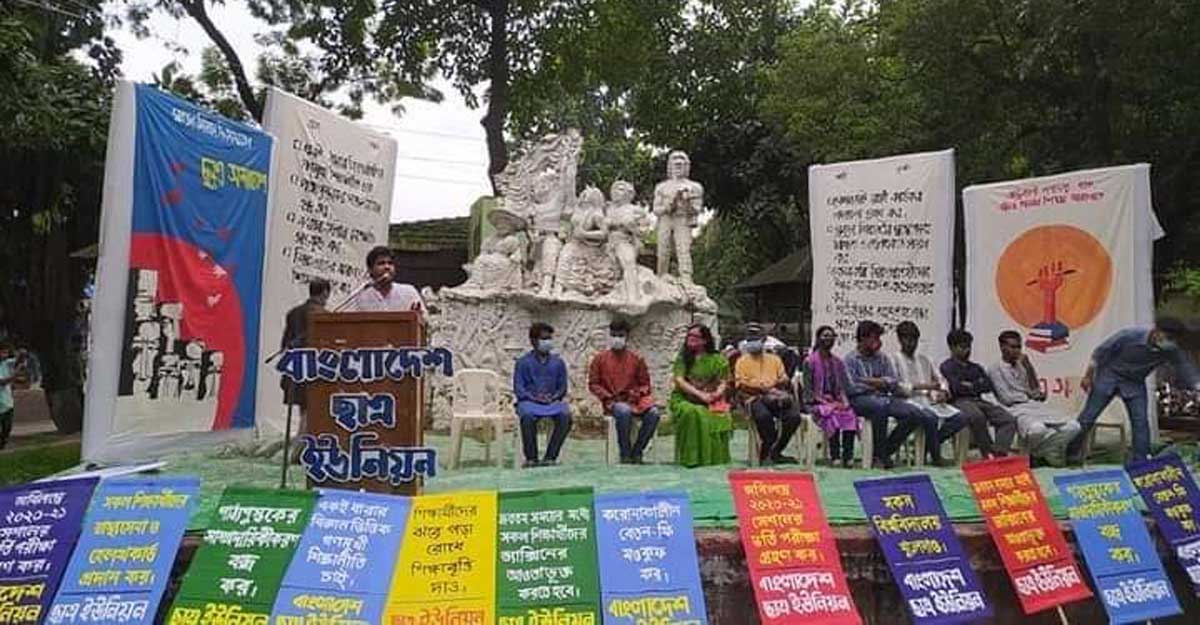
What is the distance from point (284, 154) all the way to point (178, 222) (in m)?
1.66

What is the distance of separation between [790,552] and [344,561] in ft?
6.05

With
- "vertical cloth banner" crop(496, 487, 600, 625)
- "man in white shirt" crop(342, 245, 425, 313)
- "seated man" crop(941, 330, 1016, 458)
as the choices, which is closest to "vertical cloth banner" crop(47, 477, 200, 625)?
"vertical cloth banner" crop(496, 487, 600, 625)

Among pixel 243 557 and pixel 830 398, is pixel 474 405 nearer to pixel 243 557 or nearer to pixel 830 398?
pixel 830 398

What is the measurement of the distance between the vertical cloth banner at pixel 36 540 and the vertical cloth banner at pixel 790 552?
272 cm

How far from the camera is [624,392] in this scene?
24.8 feet

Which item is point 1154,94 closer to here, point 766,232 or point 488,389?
point 488,389

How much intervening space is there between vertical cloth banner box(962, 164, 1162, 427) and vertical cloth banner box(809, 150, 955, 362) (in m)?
0.38

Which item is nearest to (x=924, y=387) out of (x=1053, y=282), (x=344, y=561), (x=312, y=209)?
(x=1053, y=282)

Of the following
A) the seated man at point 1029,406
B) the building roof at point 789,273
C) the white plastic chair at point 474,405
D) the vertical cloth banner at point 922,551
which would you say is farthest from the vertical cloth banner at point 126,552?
the building roof at point 789,273

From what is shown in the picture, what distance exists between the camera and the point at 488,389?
27.4ft

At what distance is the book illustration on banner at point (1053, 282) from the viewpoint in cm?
791

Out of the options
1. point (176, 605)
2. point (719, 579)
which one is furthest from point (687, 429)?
point (176, 605)

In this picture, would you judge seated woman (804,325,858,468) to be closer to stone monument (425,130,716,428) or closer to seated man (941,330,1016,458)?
seated man (941,330,1016,458)

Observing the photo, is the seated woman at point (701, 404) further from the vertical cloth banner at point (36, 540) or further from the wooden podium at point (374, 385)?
the vertical cloth banner at point (36, 540)
